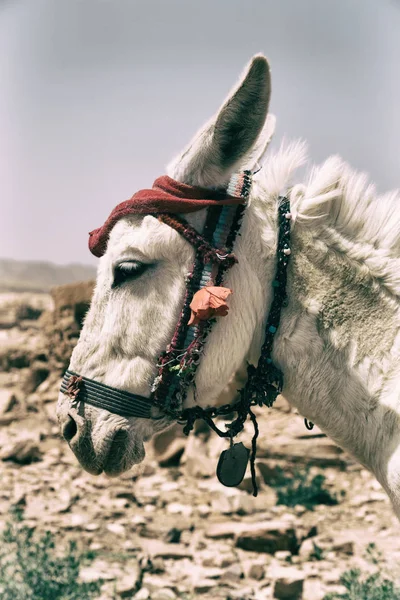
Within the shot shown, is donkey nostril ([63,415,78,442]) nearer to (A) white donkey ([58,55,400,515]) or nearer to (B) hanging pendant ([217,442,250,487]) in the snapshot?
(A) white donkey ([58,55,400,515])

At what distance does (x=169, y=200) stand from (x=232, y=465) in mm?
1091

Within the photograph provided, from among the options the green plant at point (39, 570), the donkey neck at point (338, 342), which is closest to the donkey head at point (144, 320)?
the donkey neck at point (338, 342)

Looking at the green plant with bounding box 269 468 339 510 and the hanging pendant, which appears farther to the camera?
the green plant with bounding box 269 468 339 510

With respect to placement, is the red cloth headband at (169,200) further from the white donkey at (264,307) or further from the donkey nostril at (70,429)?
the donkey nostril at (70,429)

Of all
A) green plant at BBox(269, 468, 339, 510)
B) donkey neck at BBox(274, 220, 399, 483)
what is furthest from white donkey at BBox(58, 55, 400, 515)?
Answer: green plant at BBox(269, 468, 339, 510)

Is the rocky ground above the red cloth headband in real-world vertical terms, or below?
below

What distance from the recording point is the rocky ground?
4684 millimetres

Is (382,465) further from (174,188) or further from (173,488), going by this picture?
(173,488)

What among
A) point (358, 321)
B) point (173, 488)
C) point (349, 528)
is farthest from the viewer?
point (173, 488)

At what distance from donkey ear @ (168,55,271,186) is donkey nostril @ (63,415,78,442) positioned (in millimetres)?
1020

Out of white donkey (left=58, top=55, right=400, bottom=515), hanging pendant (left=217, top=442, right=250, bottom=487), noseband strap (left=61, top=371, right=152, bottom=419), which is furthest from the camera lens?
hanging pendant (left=217, top=442, right=250, bottom=487)

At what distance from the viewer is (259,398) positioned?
223cm

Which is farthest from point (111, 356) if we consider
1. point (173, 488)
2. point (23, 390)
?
point (23, 390)

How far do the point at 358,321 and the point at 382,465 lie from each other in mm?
505
